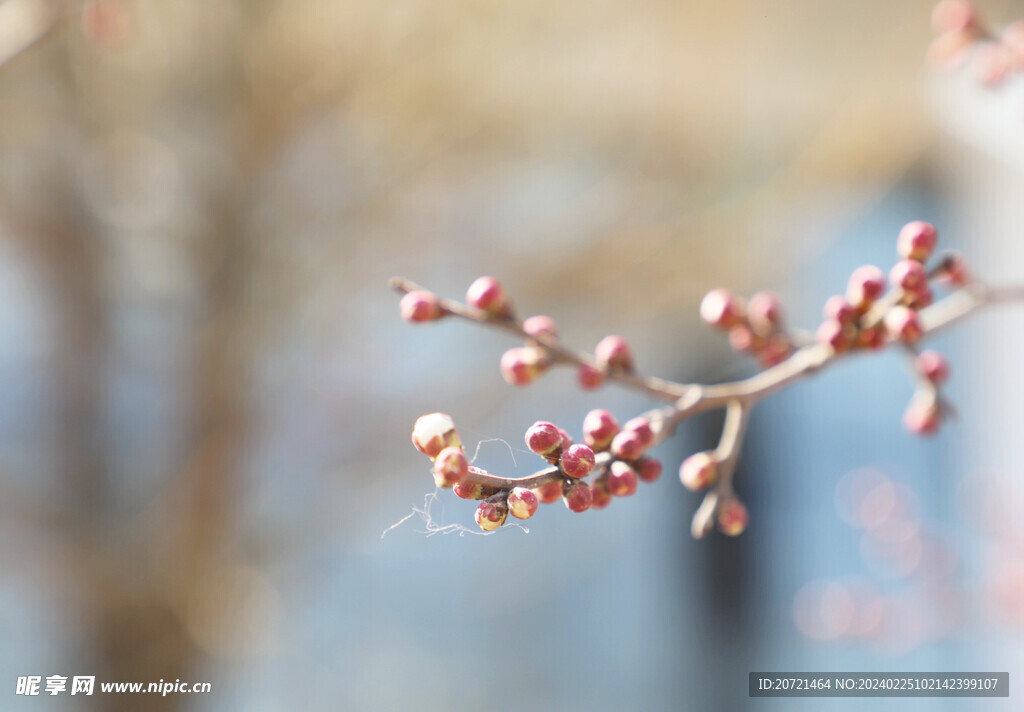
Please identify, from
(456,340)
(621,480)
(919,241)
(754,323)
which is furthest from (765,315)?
(456,340)

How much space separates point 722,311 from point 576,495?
0.71ft

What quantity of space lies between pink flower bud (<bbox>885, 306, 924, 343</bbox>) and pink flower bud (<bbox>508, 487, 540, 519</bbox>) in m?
0.21

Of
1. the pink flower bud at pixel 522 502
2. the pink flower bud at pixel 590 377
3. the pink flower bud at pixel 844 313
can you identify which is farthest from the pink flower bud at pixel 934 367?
the pink flower bud at pixel 522 502

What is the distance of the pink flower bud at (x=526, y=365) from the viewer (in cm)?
35

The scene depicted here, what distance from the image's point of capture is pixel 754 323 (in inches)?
18.4

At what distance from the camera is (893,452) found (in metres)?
1.68

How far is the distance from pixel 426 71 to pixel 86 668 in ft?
3.60

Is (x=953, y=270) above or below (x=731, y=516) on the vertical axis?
above

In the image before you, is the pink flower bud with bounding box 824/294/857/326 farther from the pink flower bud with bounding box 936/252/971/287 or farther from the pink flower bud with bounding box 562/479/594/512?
the pink flower bud with bounding box 562/479/594/512

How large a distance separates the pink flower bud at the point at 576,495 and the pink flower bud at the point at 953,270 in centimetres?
25

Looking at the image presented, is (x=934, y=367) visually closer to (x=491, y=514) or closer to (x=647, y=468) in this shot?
(x=647, y=468)

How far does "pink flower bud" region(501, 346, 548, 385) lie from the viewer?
1.14 feet

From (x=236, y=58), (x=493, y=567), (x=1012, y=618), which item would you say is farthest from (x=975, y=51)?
(x=493, y=567)

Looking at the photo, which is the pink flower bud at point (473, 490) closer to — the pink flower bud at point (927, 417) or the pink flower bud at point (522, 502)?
the pink flower bud at point (522, 502)
